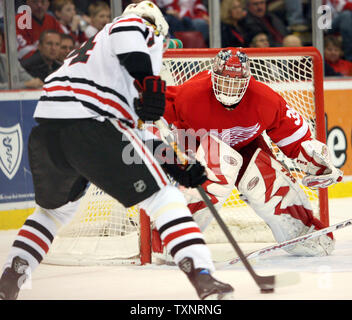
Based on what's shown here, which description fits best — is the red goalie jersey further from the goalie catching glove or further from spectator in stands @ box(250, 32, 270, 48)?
spectator in stands @ box(250, 32, 270, 48)

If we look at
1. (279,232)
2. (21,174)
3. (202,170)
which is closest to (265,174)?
(279,232)

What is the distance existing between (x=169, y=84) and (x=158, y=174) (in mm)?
1345

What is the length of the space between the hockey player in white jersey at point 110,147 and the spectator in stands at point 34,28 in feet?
6.40

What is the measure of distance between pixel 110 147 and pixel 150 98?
199 mm

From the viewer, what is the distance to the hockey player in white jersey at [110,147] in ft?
7.57

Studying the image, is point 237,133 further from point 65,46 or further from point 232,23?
point 232,23

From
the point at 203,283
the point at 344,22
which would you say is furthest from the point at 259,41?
A: the point at 203,283

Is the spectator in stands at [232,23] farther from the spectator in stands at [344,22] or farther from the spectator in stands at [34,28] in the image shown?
the spectator in stands at [34,28]

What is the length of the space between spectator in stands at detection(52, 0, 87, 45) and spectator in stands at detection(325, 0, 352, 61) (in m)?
1.96

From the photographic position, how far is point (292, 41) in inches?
213

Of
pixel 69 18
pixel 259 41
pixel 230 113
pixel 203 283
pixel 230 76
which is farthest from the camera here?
pixel 259 41

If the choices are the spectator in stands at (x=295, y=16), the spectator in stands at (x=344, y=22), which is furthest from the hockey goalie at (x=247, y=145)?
the spectator in stands at (x=344, y=22)

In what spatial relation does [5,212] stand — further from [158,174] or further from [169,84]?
[158,174]

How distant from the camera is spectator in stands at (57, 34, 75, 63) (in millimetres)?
4464
